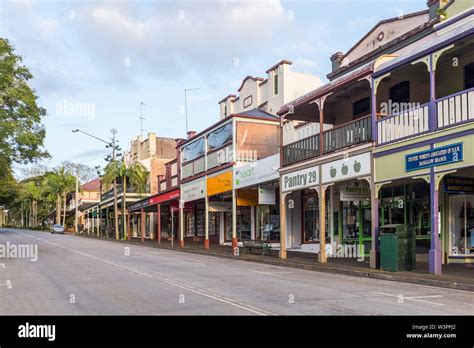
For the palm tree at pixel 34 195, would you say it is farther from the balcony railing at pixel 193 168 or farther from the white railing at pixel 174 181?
the balcony railing at pixel 193 168

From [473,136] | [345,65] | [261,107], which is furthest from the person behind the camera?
[261,107]

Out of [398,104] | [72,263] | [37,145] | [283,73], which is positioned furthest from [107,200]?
[398,104]

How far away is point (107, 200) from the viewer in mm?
57375

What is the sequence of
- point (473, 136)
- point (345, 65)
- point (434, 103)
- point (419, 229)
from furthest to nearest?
1. point (345, 65)
2. point (419, 229)
3. point (434, 103)
4. point (473, 136)

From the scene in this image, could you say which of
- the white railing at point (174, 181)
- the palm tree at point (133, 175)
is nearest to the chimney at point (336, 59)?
the white railing at point (174, 181)

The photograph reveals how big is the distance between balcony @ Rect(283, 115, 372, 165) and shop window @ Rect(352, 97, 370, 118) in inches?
96.7

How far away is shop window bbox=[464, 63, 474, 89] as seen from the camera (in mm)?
16688

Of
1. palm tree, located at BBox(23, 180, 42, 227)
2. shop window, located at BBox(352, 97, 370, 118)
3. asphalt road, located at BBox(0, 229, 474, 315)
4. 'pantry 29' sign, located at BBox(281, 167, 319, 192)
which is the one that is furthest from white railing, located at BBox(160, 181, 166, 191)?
palm tree, located at BBox(23, 180, 42, 227)

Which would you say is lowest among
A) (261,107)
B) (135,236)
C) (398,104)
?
(135,236)

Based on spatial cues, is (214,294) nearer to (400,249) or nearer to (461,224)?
(400,249)

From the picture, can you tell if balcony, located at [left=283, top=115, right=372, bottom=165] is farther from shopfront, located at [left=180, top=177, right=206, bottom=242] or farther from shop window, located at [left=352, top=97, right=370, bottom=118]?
shopfront, located at [left=180, top=177, right=206, bottom=242]
